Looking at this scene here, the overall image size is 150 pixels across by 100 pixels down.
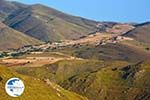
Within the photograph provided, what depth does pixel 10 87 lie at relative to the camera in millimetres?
104688

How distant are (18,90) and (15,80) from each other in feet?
8.24

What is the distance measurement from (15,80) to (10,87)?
1.88 meters

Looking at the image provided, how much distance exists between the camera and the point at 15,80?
10531cm

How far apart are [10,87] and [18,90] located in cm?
197

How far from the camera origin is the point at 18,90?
104125 mm
